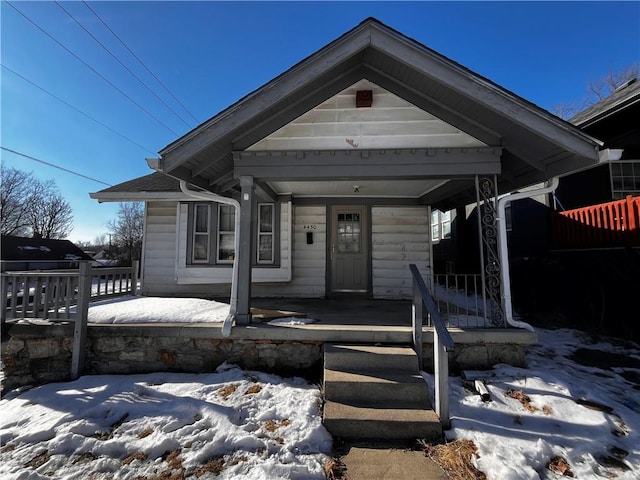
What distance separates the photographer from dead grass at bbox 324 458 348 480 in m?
2.16

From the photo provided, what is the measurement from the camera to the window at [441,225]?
12930 millimetres

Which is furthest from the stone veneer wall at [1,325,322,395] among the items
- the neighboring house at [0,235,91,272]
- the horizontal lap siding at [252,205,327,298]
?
the neighboring house at [0,235,91,272]

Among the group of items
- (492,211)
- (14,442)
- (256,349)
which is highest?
(492,211)

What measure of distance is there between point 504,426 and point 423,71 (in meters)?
3.84

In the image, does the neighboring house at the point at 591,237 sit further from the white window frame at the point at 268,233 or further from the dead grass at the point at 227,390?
the dead grass at the point at 227,390

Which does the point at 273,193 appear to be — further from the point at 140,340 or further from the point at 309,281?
the point at 140,340

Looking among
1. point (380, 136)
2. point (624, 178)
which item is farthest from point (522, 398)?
point (624, 178)

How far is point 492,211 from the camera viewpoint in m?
4.07

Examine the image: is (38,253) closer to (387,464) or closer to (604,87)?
(387,464)

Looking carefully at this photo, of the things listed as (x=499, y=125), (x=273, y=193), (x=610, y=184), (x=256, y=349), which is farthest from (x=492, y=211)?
(x=610, y=184)

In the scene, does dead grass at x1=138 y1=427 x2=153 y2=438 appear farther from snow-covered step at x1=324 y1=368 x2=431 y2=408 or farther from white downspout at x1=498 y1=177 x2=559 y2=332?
white downspout at x1=498 y1=177 x2=559 y2=332

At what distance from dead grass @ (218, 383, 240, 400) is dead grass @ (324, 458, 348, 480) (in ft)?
4.42

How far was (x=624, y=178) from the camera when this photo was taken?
6645 millimetres

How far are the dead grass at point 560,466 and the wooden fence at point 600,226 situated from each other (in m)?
4.92
